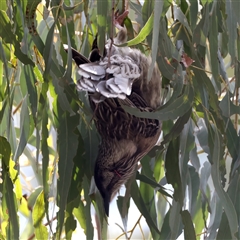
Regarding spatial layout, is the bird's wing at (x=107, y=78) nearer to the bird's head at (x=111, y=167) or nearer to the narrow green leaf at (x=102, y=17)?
the narrow green leaf at (x=102, y=17)

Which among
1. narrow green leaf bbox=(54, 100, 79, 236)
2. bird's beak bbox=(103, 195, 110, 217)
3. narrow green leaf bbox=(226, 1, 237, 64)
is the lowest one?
bird's beak bbox=(103, 195, 110, 217)

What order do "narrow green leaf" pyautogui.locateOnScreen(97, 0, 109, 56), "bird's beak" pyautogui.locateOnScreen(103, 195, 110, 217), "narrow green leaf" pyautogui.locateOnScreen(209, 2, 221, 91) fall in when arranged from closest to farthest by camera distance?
1. "narrow green leaf" pyautogui.locateOnScreen(97, 0, 109, 56)
2. "narrow green leaf" pyautogui.locateOnScreen(209, 2, 221, 91)
3. "bird's beak" pyautogui.locateOnScreen(103, 195, 110, 217)

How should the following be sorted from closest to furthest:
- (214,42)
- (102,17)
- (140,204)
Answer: (102,17) → (214,42) → (140,204)

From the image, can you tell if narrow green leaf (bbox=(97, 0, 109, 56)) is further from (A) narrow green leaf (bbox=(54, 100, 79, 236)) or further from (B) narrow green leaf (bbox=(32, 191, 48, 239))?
(B) narrow green leaf (bbox=(32, 191, 48, 239))

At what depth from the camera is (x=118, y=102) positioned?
735 millimetres

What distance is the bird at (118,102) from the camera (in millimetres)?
645

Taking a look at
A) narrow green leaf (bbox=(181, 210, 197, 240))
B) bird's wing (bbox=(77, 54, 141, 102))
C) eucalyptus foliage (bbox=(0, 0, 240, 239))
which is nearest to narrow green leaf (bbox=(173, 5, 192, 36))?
eucalyptus foliage (bbox=(0, 0, 240, 239))

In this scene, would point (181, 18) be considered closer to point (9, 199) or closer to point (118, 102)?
point (118, 102)

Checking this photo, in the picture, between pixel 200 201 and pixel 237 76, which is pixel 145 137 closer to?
pixel 237 76

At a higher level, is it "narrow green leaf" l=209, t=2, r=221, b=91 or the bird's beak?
"narrow green leaf" l=209, t=2, r=221, b=91

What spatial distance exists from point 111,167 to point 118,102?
145mm

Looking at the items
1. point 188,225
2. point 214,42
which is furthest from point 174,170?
point 214,42

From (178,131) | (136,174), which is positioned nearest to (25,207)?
(136,174)

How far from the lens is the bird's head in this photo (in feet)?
2.62
